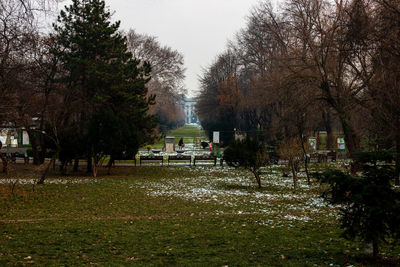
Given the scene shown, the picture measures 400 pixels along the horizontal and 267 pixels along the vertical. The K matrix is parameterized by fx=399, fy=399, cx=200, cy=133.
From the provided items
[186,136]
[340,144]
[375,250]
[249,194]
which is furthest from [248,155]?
[186,136]

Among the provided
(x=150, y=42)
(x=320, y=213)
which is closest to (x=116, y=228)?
(x=320, y=213)

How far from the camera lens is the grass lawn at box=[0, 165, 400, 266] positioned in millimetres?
6664

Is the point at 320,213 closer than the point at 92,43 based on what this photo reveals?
Yes

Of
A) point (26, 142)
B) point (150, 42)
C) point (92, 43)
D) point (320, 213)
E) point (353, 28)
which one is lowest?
point (320, 213)

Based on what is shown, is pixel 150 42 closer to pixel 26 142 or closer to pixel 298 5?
pixel 26 142

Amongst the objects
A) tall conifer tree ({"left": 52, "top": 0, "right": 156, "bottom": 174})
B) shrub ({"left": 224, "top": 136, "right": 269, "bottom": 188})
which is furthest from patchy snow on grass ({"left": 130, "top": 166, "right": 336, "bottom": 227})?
tall conifer tree ({"left": 52, "top": 0, "right": 156, "bottom": 174})

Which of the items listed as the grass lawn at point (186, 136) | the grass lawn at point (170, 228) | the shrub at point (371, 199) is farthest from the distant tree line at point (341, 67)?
the grass lawn at point (186, 136)

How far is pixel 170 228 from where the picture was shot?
31.0ft

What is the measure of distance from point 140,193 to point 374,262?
12.1 metres

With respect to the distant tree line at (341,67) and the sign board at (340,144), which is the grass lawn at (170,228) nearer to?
the distant tree line at (341,67)

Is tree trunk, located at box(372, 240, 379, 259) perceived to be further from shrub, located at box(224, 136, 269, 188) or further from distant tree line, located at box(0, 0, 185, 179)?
distant tree line, located at box(0, 0, 185, 179)

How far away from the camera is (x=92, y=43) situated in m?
25.2

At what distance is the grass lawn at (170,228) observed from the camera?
21.9ft

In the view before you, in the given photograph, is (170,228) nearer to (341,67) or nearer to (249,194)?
(249,194)
